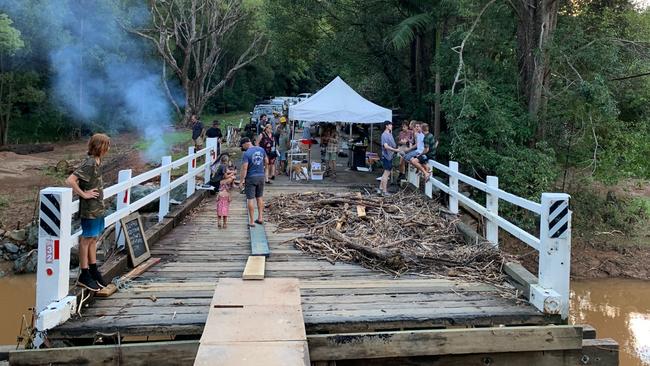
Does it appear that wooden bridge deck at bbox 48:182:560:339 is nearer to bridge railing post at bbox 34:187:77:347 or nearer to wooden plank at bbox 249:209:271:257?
wooden plank at bbox 249:209:271:257

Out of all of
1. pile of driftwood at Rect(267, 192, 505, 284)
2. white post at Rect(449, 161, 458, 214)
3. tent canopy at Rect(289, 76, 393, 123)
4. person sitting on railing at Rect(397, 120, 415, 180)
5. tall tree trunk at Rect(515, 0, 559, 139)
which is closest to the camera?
pile of driftwood at Rect(267, 192, 505, 284)

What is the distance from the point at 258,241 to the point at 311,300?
242 centimetres

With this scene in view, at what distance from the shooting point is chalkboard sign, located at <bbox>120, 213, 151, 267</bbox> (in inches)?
245

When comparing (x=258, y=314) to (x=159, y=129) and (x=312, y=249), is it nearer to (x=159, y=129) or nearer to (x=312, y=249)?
(x=312, y=249)

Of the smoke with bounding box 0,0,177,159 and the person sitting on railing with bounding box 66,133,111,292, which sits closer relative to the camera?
the person sitting on railing with bounding box 66,133,111,292

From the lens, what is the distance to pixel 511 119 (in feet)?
46.4

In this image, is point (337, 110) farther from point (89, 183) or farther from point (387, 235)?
point (89, 183)

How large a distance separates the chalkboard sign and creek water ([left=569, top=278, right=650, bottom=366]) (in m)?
8.97

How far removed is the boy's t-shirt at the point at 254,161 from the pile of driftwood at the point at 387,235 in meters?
0.92

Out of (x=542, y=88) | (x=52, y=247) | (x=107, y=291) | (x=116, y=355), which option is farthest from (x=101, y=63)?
(x=116, y=355)

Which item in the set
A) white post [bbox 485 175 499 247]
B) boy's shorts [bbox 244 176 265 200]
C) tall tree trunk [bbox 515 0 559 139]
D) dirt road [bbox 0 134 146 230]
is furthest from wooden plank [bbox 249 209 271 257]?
dirt road [bbox 0 134 146 230]

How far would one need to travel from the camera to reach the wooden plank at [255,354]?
3.75 meters

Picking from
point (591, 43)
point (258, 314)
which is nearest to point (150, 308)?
point (258, 314)

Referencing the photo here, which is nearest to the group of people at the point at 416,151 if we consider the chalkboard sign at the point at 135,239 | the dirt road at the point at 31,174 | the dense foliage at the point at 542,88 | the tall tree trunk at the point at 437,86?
the dense foliage at the point at 542,88
